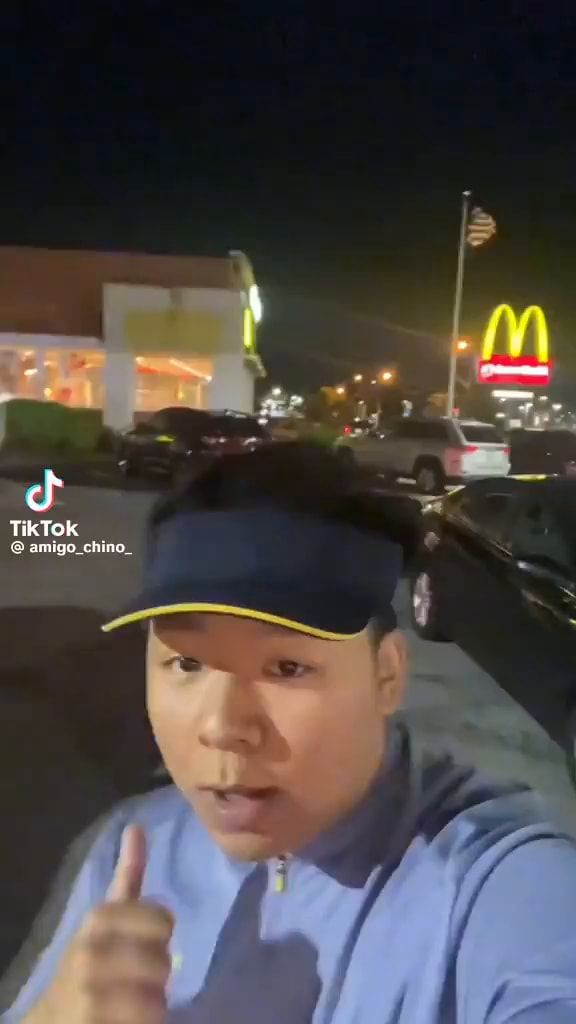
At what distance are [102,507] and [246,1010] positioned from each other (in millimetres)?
706

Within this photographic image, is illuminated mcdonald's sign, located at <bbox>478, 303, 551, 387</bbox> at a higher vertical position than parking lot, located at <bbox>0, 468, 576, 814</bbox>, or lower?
higher

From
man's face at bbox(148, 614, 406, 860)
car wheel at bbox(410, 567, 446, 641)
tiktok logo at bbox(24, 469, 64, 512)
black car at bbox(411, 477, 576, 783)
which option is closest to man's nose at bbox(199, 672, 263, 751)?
man's face at bbox(148, 614, 406, 860)

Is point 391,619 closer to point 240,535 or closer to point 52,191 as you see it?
point 240,535

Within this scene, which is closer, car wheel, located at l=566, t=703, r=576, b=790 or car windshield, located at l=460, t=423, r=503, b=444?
car windshield, located at l=460, t=423, r=503, b=444

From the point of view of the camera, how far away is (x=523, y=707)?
1753 mm

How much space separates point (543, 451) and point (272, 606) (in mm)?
819

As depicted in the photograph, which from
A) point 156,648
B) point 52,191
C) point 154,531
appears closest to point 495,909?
point 156,648

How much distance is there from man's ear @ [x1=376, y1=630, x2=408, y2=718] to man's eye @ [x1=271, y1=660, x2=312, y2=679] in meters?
0.10

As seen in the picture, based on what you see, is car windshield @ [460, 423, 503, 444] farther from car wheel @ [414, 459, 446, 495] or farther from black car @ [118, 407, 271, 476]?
black car @ [118, 407, 271, 476]

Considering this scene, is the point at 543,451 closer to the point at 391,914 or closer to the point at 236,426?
the point at 236,426

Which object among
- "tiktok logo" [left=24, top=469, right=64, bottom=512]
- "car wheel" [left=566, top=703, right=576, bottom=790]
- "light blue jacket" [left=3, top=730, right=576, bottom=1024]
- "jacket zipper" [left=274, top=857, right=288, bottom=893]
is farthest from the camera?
"car wheel" [left=566, top=703, right=576, bottom=790]

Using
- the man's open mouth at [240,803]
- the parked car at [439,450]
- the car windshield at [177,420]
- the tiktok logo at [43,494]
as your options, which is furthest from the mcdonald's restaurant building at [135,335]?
the man's open mouth at [240,803]

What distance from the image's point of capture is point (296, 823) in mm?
1080

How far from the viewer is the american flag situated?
158 centimetres
